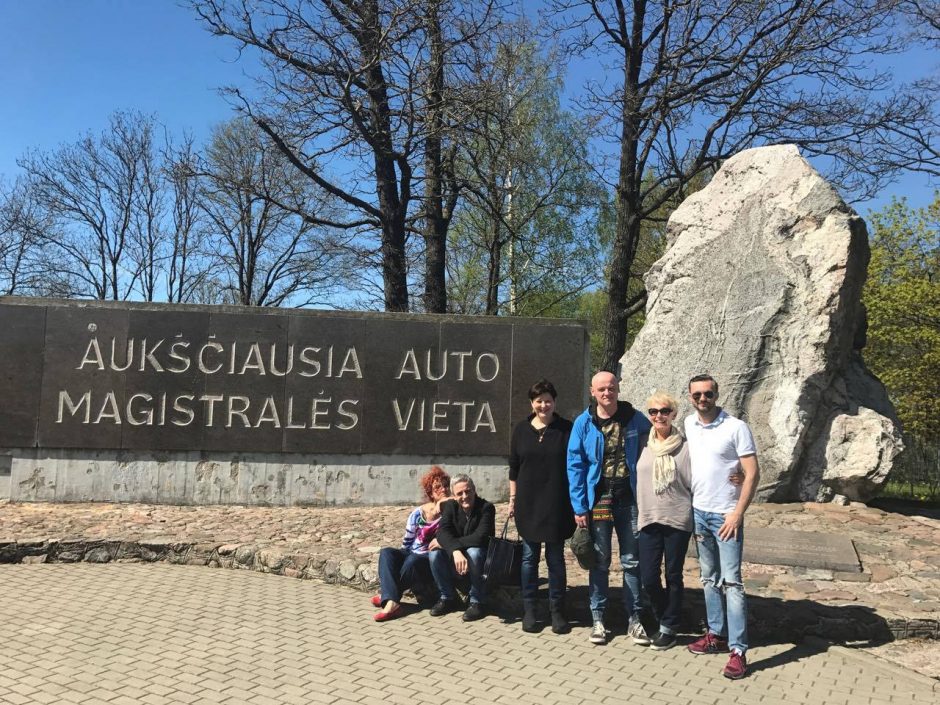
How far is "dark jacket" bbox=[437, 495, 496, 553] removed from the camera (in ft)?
16.3

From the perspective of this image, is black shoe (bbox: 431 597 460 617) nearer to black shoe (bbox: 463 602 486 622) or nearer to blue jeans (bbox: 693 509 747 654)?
black shoe (bbox: 463 602 486 622)

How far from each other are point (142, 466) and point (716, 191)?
7.32 meters

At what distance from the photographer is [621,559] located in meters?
4.48

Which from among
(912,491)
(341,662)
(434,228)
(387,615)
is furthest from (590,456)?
(912,491)

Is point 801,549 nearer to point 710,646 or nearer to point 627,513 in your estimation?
point 710,646

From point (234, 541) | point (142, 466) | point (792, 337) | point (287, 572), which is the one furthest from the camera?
point (142, 466)

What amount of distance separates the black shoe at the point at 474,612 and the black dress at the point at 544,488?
25.3 inches

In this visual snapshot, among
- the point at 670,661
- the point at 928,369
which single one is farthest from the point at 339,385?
the point at 928,369

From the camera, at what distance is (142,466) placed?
856cm

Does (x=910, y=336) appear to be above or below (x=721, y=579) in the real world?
above

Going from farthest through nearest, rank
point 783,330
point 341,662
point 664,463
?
point 783,330 → point 664,463 → point 341,662

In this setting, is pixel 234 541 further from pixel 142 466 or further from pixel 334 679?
pixel 334 679

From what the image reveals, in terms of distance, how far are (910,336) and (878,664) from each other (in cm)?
1087

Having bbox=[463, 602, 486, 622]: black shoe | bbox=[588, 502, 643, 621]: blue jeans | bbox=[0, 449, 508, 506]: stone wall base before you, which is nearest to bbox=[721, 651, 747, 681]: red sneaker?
bbox=[588, 502, 643, 621]: blue jeans
